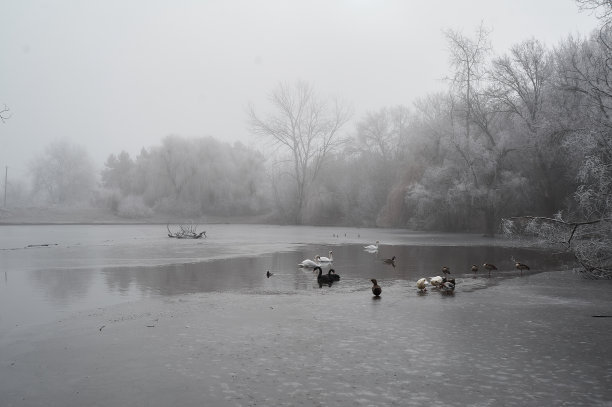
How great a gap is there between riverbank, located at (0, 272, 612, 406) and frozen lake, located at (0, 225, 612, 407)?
0.02m

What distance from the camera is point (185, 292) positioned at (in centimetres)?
1186

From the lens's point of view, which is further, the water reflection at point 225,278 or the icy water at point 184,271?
the icy water at point 184,271

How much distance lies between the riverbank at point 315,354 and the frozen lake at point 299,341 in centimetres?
2

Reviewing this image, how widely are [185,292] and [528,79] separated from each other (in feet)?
95.3

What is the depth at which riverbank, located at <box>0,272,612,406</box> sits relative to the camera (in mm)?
5402

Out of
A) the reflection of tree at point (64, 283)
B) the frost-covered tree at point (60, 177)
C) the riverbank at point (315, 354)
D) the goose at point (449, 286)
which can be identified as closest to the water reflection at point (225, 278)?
the reflection of tree at point (64, 283)

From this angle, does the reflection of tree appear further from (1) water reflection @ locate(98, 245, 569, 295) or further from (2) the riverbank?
(2) the riverbank

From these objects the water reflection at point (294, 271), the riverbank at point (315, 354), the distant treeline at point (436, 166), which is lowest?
the riverbank at point (315, 354)

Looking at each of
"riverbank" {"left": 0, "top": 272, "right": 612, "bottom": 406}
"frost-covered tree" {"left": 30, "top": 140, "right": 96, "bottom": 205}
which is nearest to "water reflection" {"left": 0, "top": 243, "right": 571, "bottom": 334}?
"riverbank" {"left": 0, "top": 272, "right": 612, "bottom": 406}

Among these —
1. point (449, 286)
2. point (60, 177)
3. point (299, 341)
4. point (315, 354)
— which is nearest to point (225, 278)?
point (449, 286)

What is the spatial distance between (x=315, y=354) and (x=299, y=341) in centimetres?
72

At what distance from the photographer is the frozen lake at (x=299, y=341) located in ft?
18.0

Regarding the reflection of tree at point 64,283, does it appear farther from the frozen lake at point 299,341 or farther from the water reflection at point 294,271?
the water reflection at point 294,271

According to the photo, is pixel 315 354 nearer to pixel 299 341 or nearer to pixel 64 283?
pixel 299 341
